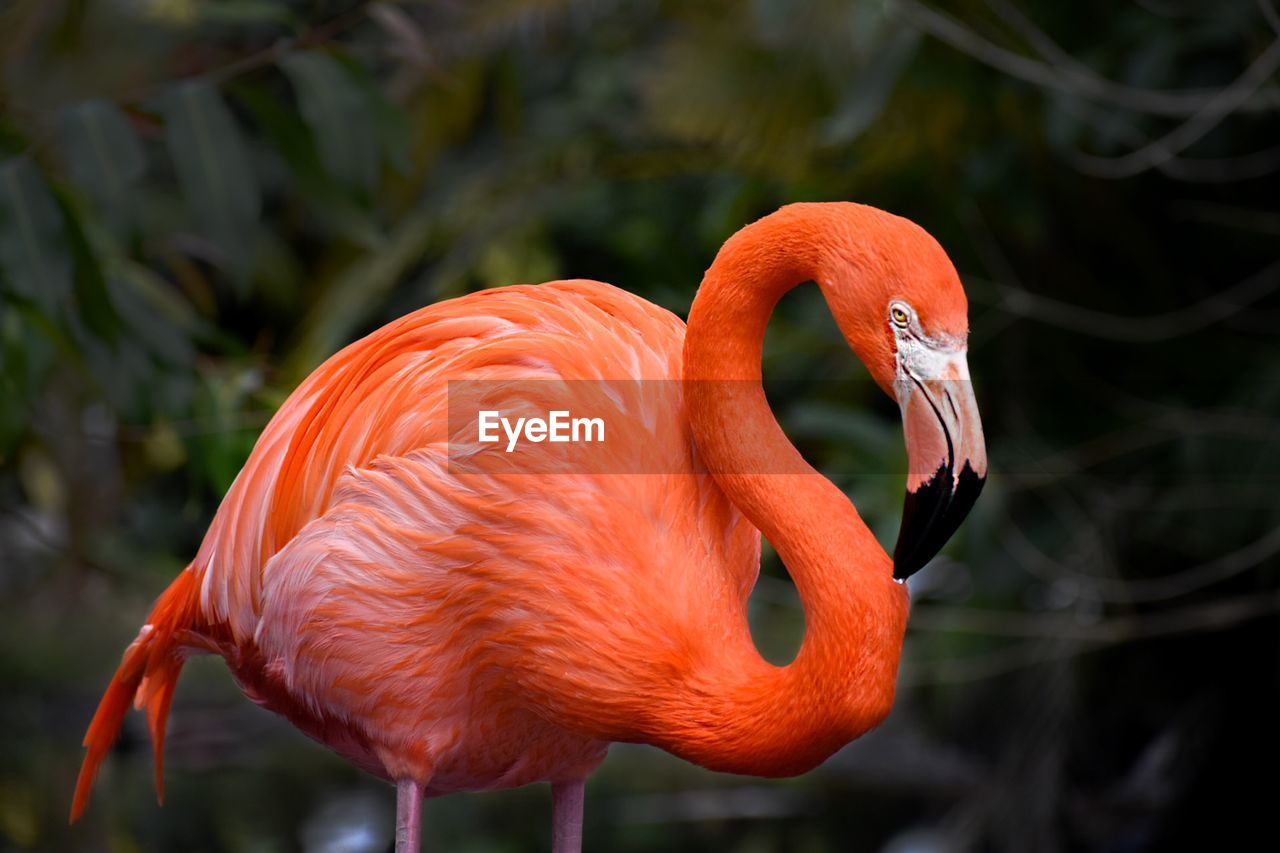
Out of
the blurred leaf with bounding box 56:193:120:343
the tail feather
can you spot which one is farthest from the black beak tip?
the blurred leaf with bounding box 56:193:120:343

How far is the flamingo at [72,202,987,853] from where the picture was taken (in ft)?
3.92

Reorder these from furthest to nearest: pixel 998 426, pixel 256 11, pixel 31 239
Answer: pixel 998 426 < pixel 256 11 < pixel 31 239

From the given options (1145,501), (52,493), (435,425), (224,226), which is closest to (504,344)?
(435,425)

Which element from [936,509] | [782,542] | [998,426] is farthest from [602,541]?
[998,426]

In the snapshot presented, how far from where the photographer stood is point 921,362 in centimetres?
115

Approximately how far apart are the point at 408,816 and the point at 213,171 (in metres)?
1.13

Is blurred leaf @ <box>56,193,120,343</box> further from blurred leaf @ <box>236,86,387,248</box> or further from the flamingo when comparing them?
the flamingo

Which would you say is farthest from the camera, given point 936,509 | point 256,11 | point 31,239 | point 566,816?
point 256,11

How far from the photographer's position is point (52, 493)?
4.76 m

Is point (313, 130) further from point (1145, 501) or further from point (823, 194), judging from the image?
point (1145, 501)

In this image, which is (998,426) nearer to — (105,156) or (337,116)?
(337,116)

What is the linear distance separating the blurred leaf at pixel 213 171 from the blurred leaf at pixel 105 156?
0.23 ft

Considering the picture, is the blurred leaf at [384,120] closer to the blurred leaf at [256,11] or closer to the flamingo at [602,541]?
the blurred leaf at [256,11]

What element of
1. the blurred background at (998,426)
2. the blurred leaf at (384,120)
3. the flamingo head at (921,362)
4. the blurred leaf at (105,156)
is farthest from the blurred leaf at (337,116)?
the flamingo head at (921,362)
